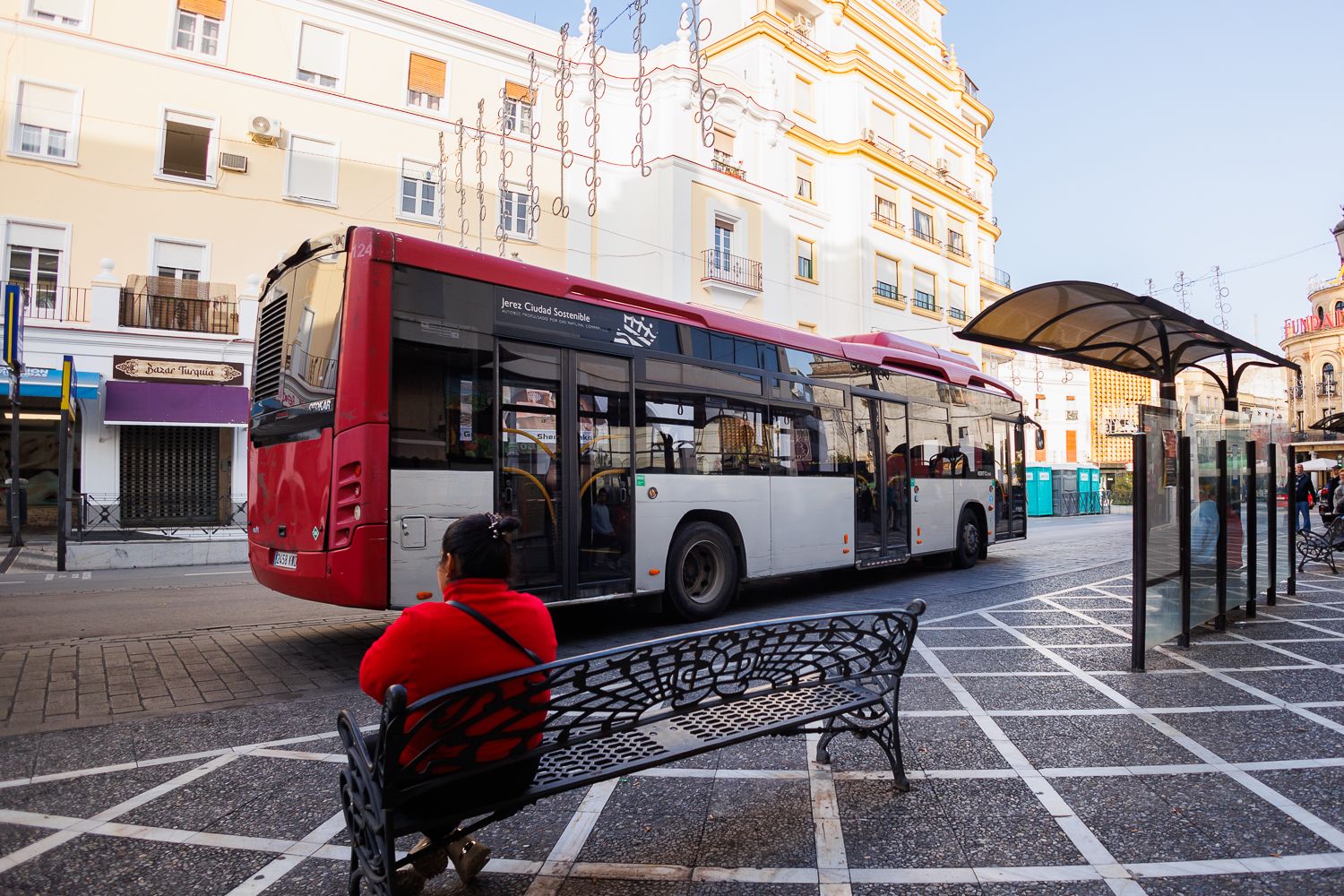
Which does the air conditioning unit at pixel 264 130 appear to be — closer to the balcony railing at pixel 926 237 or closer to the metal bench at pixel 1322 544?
the metal bench at pixel 1322 544

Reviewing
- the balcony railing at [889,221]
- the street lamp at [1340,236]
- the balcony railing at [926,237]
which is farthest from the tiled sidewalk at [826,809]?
the balcony railing at [926,237]

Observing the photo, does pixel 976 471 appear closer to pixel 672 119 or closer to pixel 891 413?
pixel 891 413

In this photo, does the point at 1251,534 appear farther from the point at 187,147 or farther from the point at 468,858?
the point at 187,147

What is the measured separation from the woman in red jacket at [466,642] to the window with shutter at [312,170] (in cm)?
2178

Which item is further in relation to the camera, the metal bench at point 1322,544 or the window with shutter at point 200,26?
the window with shutter at point 200,26

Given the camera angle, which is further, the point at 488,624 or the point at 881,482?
the point at 881,482

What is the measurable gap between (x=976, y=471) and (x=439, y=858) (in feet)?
38.7

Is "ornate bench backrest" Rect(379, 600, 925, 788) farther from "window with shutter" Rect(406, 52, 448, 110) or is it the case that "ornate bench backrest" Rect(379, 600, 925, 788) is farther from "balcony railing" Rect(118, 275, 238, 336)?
"window with shutter" Rect(406, 52, 448, 110)

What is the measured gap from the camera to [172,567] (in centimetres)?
1447

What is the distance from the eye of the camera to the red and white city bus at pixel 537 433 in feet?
18.6

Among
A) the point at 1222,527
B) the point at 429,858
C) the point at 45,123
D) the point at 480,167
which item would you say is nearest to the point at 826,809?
the point at 429,858

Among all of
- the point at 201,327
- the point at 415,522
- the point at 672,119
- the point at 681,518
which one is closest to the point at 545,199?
the point at 672,119

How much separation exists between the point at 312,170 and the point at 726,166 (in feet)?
41.1

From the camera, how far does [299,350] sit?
619 centimetres
